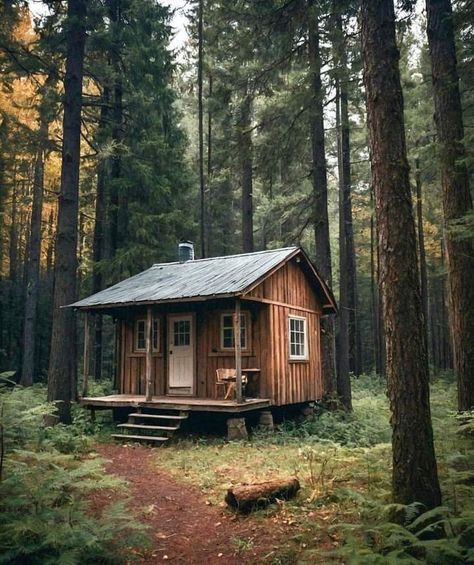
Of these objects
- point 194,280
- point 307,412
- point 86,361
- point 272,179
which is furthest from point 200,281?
point 307,412

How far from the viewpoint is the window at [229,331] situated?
12836 millimetres

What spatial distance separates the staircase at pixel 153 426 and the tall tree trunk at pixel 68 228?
1.59 metres

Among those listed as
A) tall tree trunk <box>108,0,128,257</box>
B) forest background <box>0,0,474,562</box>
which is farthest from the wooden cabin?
tall tree trunk <box>108,0,128,257</box>

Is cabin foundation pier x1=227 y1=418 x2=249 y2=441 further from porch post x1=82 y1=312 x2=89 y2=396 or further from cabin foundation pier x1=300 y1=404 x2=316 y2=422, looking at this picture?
porch post x1=82 y1=312 x2=89 y2=396

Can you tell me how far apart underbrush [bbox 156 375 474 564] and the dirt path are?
231 mm

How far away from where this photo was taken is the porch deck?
10992mm

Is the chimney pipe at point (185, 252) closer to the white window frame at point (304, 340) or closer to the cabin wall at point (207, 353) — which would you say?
the cabin wall at point (207, 353)

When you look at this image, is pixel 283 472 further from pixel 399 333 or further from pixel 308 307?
pixel 308 307

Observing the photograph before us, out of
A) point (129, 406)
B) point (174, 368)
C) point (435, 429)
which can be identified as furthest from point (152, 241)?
point (435, 429)

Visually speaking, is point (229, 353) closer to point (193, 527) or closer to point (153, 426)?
point (153, 426)

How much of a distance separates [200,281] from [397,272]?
8.52 metres

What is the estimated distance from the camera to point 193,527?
5.64 meters

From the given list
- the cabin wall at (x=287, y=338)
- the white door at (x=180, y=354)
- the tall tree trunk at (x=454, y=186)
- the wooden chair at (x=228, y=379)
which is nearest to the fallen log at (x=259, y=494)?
the tall tree trunk at (x=454, y=186)

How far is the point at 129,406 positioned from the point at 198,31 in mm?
17080
